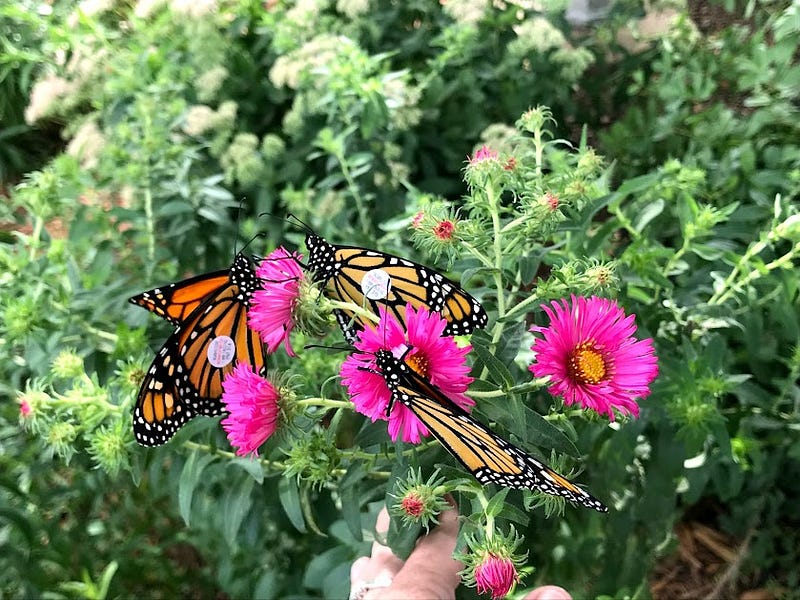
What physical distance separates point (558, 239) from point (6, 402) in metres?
1.31

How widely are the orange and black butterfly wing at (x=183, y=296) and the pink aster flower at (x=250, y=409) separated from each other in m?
0.28

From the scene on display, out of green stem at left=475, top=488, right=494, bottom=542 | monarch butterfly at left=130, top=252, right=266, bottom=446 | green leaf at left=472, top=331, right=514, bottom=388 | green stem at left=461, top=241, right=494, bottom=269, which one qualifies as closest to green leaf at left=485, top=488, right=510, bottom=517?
green stem at left=475, top=488, right=494, bottom=542

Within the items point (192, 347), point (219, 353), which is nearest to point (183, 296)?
point (192, 347)

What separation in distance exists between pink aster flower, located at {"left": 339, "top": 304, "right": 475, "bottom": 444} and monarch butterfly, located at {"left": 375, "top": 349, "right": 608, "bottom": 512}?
16mm

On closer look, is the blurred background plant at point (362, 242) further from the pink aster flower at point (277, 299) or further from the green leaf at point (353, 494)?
the pink aster flower at point (277, 299)

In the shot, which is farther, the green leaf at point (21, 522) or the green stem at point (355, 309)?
the green leaf at point (21, 522)

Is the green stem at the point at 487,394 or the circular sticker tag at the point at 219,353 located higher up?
the green stem at the point at 487,394

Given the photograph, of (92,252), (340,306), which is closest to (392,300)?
(340,306)

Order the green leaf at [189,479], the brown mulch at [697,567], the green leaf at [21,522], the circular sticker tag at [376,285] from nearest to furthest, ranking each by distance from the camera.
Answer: the circular sticker tag at [376,285] < the green leaf at [189,479] < the green leaf at [21,522] < the brown mulch at [697,567]

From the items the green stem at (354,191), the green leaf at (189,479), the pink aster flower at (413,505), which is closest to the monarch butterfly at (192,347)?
the green leaf at (189,479)

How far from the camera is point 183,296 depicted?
0.83m

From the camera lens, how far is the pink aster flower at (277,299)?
587 mm

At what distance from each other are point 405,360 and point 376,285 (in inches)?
3.8

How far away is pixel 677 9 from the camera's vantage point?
1786 millimetres
